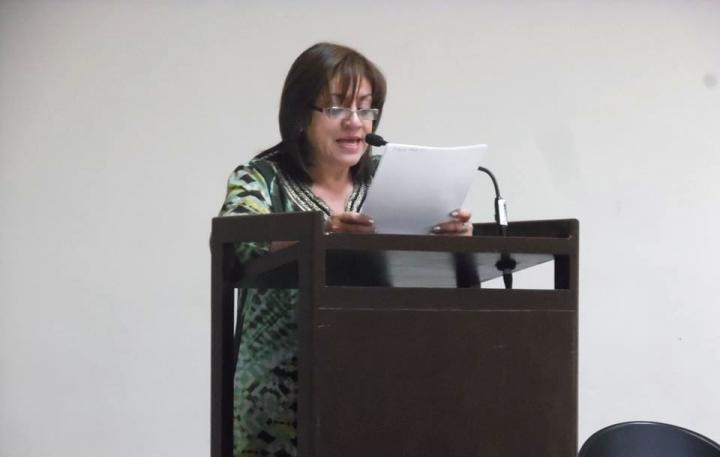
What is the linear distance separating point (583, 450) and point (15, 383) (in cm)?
175

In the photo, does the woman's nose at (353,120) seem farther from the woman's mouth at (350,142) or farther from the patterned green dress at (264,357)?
the patterned green dress at (264,357)

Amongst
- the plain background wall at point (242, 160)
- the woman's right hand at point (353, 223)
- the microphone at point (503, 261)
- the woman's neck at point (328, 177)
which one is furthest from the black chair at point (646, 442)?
the plain background wall at point (242, 160)

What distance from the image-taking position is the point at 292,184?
5.15 feet

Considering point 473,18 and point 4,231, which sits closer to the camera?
point 4,231

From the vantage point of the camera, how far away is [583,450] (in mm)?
1813

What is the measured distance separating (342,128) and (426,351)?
55 centimetres

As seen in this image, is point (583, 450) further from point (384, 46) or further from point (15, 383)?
point (15, 383)

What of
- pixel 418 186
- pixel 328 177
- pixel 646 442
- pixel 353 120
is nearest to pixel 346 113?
pixel 353 120

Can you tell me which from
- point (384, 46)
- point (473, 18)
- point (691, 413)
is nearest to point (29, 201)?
point (384, 46)

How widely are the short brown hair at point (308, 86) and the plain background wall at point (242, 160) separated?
3.97 ft

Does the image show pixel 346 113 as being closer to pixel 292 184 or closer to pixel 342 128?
pixel 342 128

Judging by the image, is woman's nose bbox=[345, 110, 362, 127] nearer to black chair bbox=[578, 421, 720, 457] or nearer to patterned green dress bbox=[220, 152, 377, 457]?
patterned green dress bbox=[220, 152, 377, 457]

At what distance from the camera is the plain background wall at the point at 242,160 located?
2703 mm

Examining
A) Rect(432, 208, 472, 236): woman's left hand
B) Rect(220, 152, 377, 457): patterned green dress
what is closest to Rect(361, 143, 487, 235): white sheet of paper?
Rect(432, 208, 472, 236): woman's left hand
